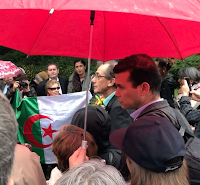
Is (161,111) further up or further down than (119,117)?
further up

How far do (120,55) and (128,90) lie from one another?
2.79 feet

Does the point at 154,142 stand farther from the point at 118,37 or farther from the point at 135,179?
the point at 118,37

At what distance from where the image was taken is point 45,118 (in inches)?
184

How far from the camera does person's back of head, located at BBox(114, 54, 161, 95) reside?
2689mm

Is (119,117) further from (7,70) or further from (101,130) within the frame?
(7,70)

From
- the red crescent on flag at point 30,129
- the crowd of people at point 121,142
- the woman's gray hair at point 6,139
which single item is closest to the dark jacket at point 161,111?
the crowd of people at point 121,142

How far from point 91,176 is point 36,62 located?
16.5 m

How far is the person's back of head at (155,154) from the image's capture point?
1.61 metres

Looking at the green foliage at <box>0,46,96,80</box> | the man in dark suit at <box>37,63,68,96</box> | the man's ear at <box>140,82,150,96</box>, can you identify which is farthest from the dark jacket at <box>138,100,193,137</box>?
the green foliage at <box>0,46,96,80</box>

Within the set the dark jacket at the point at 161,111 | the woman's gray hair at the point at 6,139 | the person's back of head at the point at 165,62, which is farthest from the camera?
the person's back of head at the point at 165,62

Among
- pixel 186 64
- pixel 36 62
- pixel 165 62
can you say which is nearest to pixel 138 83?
pixel 165 62

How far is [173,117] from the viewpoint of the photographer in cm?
243

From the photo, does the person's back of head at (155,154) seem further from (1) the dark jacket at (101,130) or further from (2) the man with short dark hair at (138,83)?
(1) the dark jacket at (101,130)

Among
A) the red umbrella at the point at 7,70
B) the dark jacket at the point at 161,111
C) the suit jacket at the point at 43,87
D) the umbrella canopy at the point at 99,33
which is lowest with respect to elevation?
the suit jacket at the point at 43,87
